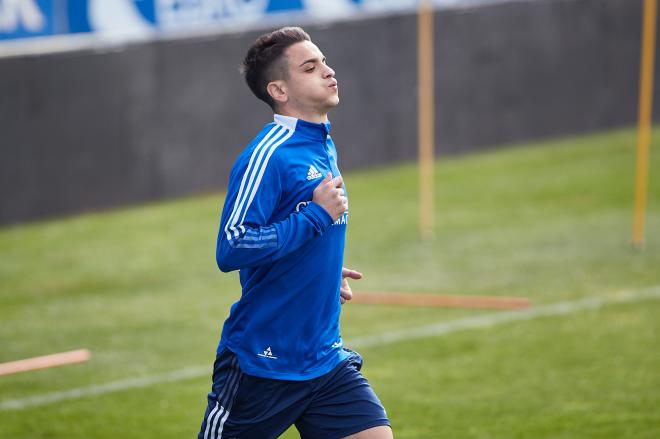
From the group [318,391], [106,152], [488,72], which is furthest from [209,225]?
[318,391]

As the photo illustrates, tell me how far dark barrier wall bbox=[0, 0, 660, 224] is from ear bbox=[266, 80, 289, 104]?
29.6 feet

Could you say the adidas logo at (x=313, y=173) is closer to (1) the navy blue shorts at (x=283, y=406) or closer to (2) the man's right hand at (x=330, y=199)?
(2) the man's right hand at (x=330, y=199)

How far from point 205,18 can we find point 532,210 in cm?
458

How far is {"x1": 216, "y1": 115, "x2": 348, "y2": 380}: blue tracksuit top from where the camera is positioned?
475 cm

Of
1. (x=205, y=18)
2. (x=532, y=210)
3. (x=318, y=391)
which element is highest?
(x=205, y=18)

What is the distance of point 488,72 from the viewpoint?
57.6ft

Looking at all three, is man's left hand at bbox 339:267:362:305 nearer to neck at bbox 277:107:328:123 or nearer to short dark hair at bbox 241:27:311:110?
neck at bbox 277:107:328:123

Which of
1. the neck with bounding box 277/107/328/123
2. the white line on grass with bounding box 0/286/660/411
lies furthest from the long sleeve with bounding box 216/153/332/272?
the white line on grass with bounding box 0/286/660/411

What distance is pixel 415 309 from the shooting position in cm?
1007

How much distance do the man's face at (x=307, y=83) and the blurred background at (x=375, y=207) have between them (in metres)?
2.81

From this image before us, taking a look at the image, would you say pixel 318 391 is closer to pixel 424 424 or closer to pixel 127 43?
pixel 424 424

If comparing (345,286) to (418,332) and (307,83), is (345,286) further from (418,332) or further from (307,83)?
(418,332)

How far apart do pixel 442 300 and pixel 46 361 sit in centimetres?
331

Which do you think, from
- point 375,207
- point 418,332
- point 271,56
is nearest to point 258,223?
point 271,56
